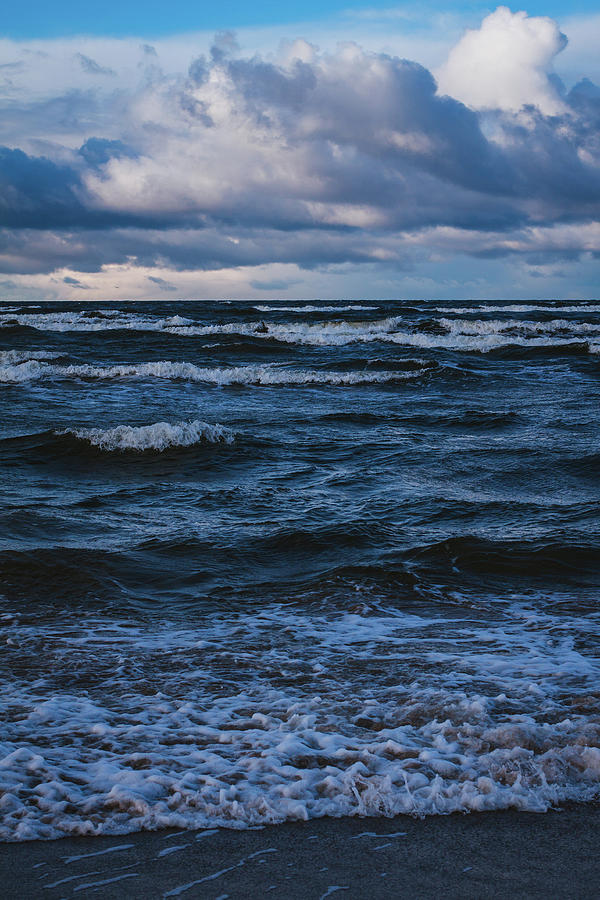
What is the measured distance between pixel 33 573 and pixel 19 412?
31.5 ft

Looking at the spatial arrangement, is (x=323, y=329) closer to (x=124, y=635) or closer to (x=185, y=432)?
(x=185, y=432)

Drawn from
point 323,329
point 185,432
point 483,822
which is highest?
point 323,329

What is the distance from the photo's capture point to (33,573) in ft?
18.6

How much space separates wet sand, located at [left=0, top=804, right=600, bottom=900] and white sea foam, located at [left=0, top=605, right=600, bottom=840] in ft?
0.26

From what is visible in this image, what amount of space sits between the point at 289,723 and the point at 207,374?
17.6 meters

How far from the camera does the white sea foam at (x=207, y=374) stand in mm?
19844

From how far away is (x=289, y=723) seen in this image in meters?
3.50

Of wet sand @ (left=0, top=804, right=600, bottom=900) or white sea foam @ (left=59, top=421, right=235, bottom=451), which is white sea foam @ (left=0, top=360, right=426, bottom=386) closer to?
white sea foam @ (left=59, top=421, right=235, bottom=451)

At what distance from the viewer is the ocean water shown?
3.04m

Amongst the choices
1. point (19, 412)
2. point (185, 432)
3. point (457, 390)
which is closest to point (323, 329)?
point (457, 390)

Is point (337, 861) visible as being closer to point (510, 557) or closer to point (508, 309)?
point (510, 557)

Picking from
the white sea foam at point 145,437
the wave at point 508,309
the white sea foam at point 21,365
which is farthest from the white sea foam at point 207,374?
the wave at point 508,309

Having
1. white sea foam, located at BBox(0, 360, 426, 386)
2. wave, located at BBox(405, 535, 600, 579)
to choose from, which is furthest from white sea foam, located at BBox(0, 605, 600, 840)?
white sea foam, located at BBox(0, 360, 426, 386)

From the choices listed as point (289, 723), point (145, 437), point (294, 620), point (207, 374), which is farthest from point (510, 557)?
point (207, 374)
